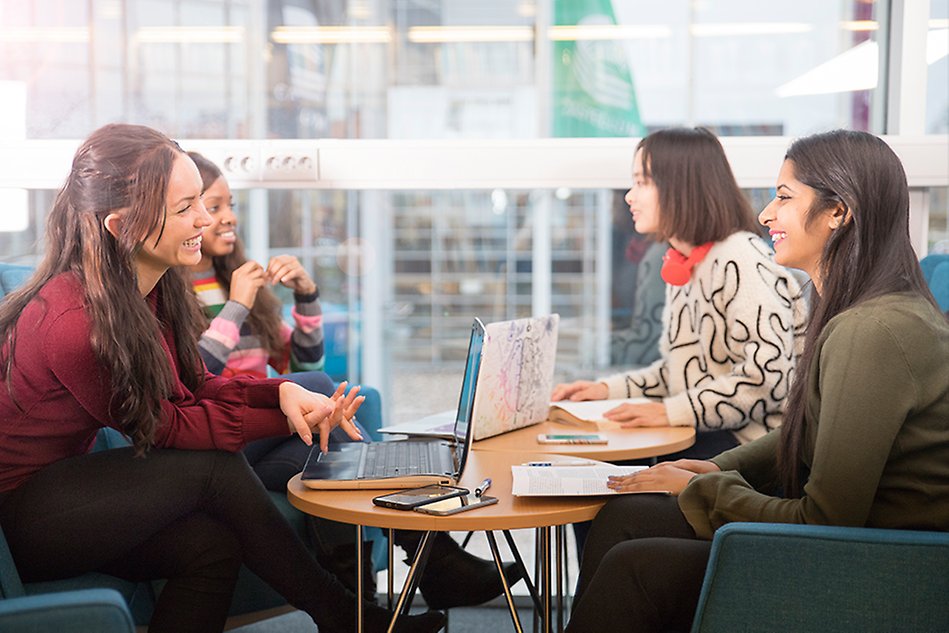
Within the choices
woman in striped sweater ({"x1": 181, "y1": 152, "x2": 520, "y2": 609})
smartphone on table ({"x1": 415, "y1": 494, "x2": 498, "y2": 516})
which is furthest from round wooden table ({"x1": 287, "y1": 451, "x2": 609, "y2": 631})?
woman in striped sweater ({"x1": 181, "y1": 152, "x2": 520, "y2": 609})

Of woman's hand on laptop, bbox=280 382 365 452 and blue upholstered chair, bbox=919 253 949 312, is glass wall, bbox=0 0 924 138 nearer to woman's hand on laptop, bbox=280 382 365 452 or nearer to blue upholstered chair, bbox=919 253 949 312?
blue upholstered chair, bbox=919 253 949 312

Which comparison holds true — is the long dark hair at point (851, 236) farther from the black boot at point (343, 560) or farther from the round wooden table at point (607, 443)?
the black boot at point (343, 560)

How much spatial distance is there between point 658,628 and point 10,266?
181 centimetres

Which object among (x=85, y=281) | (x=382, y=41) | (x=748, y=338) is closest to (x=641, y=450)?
(x=748, y=338)

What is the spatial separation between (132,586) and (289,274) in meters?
Answer: 1.09

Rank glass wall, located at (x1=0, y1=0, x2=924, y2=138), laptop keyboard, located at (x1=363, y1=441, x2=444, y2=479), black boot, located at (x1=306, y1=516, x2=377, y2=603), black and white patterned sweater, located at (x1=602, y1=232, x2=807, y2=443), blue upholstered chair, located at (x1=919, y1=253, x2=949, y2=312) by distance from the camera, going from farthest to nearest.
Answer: glass wall, located at (x1=0, y1=0, x2=924, y2=138)
blue upholstered chair, located at (x1=919, y1=253, x2=949, y2=312)
black and white patterned sweater, located at (x1=602, y1=232, x2=807, y2=443)
black boot, located at (x1=306, y1=516, x2=377, y2=603)
laptop keyboard, located at (x1=363, y1=441, x2=444, y2=479)

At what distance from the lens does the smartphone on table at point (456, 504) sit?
1.67 meters

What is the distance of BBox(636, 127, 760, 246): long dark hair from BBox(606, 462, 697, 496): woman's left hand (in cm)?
92

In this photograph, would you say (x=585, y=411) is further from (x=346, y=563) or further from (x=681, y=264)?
(x=346, y=563)

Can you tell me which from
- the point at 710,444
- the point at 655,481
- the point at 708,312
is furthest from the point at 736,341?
the point at 655,481

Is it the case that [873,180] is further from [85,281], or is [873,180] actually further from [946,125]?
[946,125]

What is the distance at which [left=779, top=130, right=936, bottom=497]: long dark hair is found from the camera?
1.70 metres

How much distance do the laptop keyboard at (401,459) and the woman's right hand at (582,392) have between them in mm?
642

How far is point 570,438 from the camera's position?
2.27 metres
